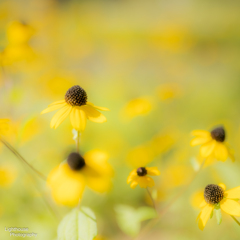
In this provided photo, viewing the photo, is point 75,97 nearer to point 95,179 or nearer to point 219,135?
point 95,179

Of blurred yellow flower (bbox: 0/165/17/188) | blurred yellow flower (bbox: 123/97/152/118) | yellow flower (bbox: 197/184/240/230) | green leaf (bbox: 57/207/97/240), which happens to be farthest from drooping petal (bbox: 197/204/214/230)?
blurred yellow flower (bbox: 0/165/17/188)

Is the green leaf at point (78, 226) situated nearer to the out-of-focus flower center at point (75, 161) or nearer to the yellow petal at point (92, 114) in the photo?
the out-of-focus flower center at point (75, 161)

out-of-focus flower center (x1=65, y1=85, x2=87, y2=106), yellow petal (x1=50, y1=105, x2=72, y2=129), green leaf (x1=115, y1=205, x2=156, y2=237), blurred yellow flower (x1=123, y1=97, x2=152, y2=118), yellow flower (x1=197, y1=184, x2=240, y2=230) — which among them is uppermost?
out-of-focus flower center (x1=65, y1=85, x2=87, y2=106)

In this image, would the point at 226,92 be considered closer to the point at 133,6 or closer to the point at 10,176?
the point at 133,6

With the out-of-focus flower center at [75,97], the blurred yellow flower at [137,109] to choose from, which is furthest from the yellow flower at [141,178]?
the blurred yellow flower at [137,109]

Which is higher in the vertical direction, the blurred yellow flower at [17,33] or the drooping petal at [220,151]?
the blurred yellow flower at [17,33]

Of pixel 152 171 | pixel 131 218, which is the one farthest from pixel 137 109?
pixel 152 171

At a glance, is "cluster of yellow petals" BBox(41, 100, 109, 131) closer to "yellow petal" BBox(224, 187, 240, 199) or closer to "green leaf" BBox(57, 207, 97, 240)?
"green leaf" BBox(57, 207, 97, 240)
